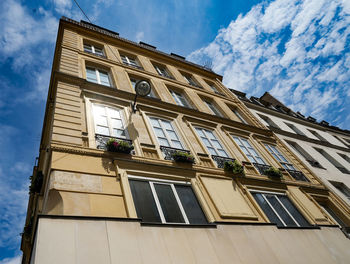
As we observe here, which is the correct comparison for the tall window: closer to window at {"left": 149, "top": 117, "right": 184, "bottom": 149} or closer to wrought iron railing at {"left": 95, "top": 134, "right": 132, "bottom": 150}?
window at {"left": 149, "top": 117, "right": 184, "bottom": 149}

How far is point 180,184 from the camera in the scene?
26.9ft


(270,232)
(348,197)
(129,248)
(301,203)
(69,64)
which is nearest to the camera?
(129,248)

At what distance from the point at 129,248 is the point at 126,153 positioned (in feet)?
11.7

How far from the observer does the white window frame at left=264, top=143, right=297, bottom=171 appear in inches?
552

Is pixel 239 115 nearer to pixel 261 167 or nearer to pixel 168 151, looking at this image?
pixel 261 167

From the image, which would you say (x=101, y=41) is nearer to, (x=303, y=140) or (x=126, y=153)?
(x=126, y=153)

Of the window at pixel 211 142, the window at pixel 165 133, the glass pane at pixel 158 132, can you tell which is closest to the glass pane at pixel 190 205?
the window at pixel 165 133

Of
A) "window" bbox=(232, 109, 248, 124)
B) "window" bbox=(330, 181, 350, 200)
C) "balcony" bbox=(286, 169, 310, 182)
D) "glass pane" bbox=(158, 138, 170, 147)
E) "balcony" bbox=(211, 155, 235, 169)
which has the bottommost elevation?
"window" bbox=(330, 181, 350, 200)

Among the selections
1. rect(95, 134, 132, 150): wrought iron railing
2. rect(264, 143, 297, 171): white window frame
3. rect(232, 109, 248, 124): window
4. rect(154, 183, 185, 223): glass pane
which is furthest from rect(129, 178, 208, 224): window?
rect(232, 109, 248, 124): window

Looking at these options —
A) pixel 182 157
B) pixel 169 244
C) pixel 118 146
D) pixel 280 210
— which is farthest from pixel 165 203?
pixel 280 210

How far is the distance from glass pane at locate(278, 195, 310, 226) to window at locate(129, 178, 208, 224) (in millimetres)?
5023

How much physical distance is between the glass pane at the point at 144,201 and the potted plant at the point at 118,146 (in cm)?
120

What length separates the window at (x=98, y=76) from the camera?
12850 mm

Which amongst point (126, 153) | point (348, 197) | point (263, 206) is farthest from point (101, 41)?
point (348, 197)
